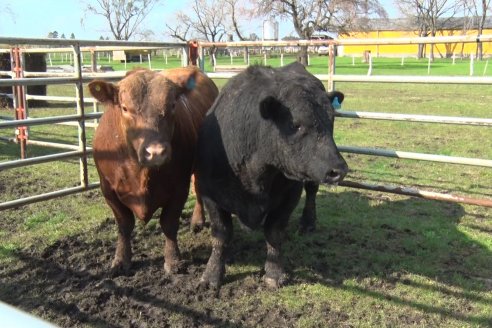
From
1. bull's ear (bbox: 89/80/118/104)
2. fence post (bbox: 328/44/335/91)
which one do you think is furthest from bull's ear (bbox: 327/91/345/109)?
bull's ear (bbox: 89/80/118/104)

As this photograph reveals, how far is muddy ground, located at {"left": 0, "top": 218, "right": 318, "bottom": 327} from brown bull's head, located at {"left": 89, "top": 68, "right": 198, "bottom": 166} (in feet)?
3.33

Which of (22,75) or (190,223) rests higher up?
(22,75)

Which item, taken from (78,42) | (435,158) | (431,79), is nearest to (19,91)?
(78,42)

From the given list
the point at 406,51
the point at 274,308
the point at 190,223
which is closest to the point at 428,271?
the point at 274,308

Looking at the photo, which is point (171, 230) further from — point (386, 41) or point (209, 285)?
point (386, 41)

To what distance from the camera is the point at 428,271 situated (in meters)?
4.25

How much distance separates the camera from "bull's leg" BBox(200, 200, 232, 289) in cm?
399

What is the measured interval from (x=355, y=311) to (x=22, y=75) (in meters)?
7.05

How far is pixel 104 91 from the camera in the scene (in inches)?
149

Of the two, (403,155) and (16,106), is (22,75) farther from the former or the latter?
(403,155)

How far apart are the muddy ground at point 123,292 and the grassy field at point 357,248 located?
3cm

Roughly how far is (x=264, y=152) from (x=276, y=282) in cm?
103

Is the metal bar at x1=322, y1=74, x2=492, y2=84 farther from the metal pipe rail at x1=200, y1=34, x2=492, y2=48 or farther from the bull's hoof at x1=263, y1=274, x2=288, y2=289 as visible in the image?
the bull's hoof at x1=263, y1=274, x2=288, y2=289

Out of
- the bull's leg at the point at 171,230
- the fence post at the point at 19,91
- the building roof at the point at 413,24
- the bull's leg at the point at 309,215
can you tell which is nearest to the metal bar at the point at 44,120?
the bull's leg at the point at 171,230
